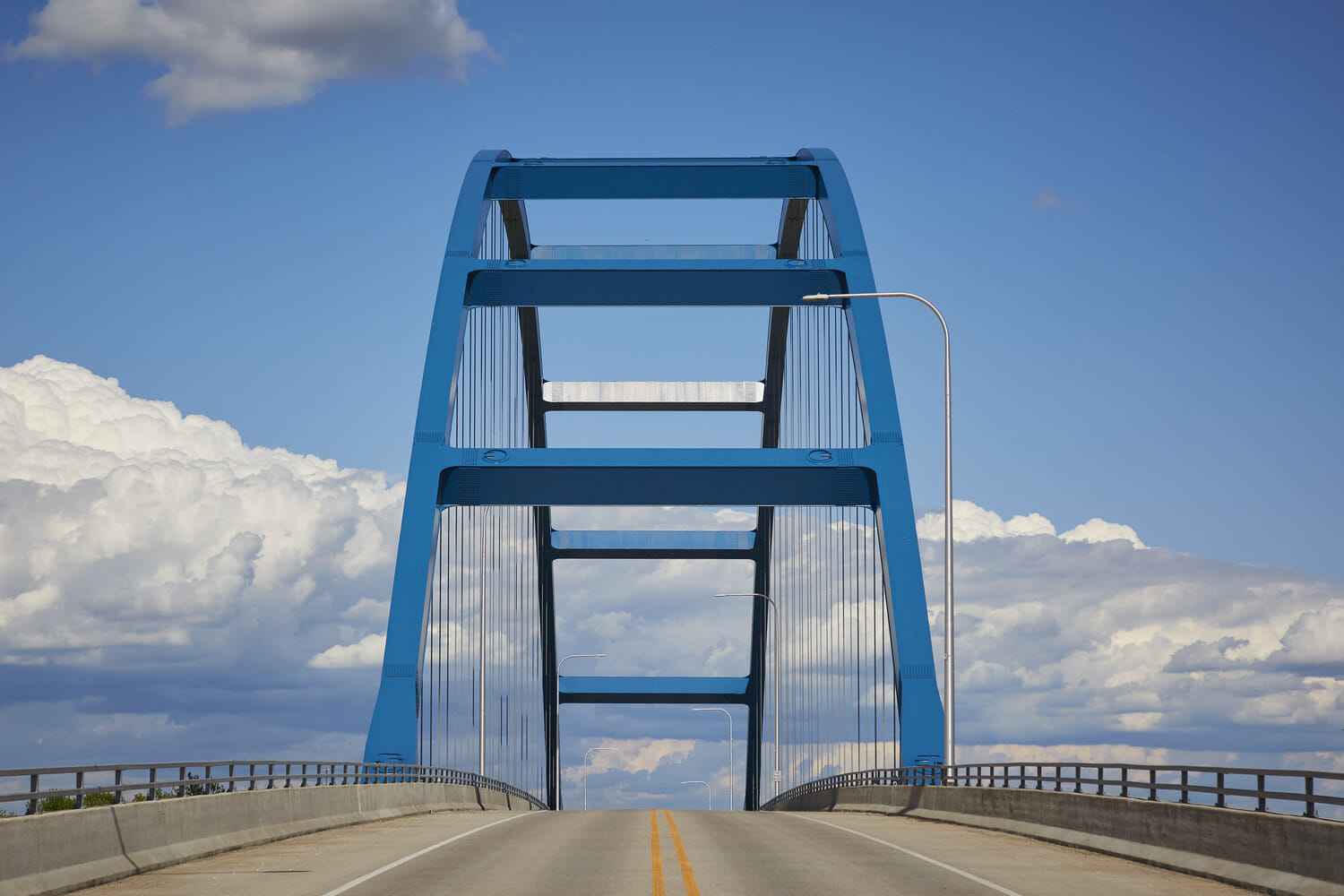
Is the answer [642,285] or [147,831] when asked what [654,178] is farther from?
[147,831]

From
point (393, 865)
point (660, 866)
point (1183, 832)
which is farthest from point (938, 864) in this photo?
point (393, 865)

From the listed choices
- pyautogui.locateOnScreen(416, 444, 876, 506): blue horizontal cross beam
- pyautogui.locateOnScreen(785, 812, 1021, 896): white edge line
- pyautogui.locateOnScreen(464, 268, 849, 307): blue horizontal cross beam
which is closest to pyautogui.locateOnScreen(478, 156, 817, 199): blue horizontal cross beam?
pyautogui.locateOnScreen(464, 268, 849, 307): blue horizontal cross beam

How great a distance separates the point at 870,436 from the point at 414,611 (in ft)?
37.7

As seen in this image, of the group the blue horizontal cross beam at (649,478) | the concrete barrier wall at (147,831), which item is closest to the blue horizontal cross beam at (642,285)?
the blue horizontal cross beam at (649,478)

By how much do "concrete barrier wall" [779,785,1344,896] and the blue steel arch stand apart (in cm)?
956

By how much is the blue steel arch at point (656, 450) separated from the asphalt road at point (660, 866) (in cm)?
958

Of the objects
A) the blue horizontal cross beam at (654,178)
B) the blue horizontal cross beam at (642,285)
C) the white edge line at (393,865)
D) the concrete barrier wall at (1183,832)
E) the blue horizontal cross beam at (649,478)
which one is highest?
the blue horizontal cross beam at (654,178)

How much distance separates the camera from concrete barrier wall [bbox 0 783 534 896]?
12.7 metres

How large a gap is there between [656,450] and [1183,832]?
19.4 m

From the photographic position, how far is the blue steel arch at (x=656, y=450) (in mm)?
33750

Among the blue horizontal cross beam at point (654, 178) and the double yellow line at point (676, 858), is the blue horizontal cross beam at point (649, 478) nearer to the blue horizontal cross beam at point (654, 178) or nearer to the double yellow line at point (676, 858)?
the blue horizontal cross beam at point (654, 178)

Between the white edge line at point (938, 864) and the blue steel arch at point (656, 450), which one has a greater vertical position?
the blue steel arch at point (656, 450)

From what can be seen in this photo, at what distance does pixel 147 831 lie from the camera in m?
15.7

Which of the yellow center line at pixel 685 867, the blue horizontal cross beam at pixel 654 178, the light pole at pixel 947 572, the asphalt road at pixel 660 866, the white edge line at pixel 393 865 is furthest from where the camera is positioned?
the blue horizontal cross beam at pixel 654 178
